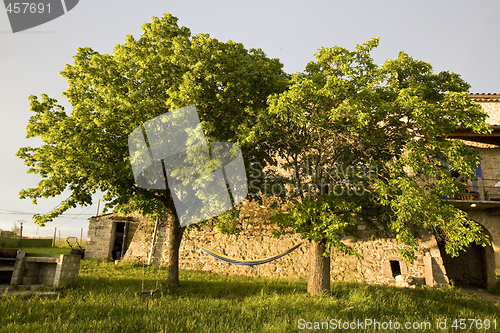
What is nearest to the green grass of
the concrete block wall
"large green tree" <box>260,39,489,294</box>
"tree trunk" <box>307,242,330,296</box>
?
the concrete block wall

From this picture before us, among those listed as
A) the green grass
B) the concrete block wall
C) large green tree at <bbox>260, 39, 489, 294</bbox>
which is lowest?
the green grass

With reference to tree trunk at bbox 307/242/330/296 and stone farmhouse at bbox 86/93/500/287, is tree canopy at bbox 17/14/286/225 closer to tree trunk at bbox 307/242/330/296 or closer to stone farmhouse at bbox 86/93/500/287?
tree trunk at bbox 307/242/330/296

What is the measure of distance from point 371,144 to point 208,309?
6135mm

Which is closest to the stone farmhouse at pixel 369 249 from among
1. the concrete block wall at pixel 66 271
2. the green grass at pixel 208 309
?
the green grass at pixel 208 309

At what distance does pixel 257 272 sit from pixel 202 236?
3358 mm

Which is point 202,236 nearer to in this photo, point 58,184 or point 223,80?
point 58,184

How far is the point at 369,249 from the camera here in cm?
1316

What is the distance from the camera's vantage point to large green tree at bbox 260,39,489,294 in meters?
7.18

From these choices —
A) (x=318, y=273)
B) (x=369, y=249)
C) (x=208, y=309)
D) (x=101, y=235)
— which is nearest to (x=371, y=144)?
(x=318, y=273)

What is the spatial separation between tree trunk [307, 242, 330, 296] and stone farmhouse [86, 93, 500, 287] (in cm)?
398

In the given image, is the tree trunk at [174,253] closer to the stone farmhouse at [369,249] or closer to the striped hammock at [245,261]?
the striped hammock at [245,261]

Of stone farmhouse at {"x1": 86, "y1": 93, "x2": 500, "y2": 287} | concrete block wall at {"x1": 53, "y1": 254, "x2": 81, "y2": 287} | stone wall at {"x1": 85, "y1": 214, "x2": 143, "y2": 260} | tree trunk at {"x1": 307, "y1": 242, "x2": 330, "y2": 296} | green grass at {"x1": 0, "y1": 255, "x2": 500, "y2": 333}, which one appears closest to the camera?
green grass at {"x1": 0, "y1": 255, "x2": 500, "y2": 333}

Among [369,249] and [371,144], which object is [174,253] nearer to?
[371,144]

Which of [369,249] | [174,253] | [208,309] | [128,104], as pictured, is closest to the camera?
[208,309]
